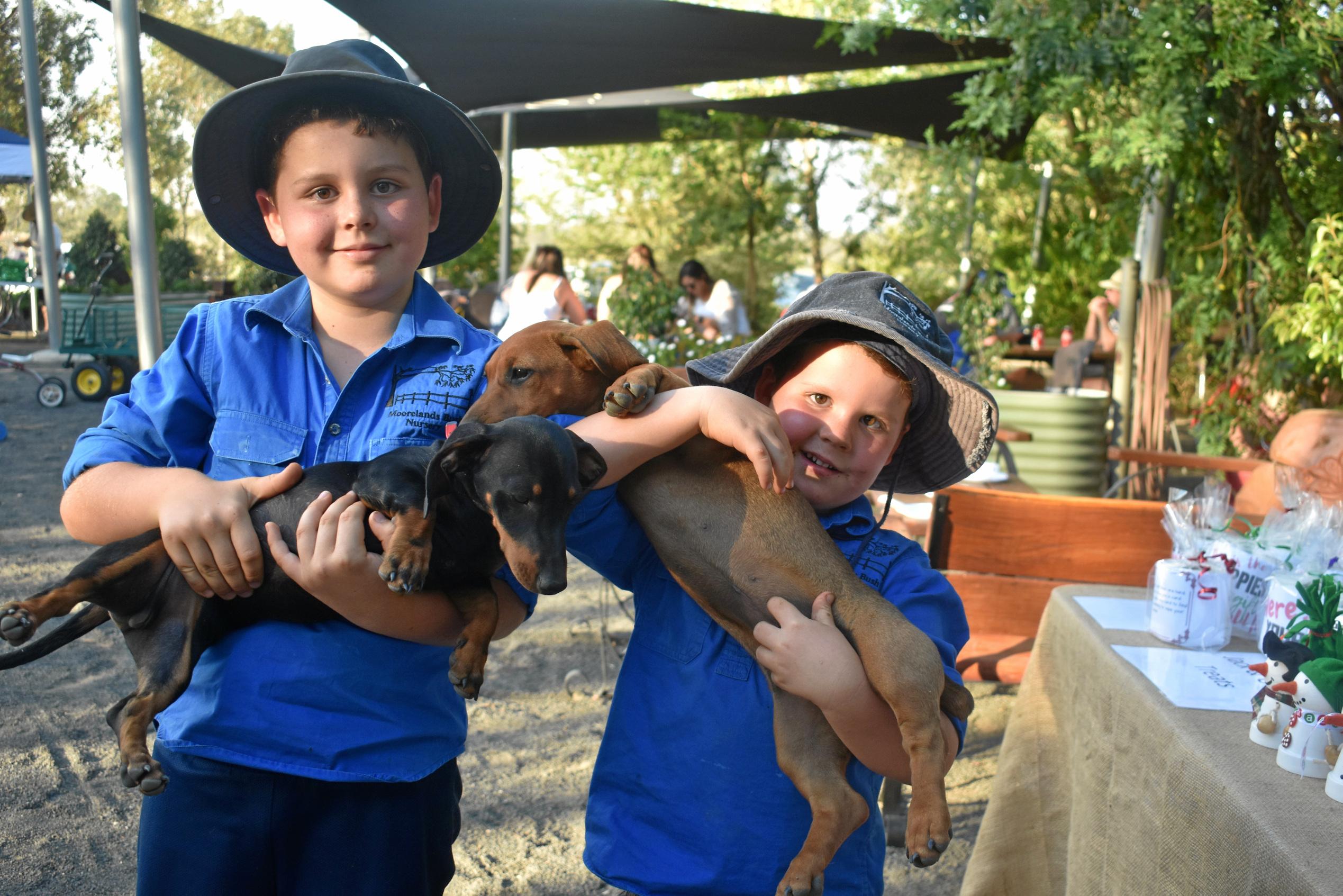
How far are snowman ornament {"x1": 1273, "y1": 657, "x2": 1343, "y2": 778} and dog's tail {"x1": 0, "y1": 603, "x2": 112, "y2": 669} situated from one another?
2228 mm

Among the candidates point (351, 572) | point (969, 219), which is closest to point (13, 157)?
point (969, 219)

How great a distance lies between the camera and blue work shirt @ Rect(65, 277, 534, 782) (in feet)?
5.27

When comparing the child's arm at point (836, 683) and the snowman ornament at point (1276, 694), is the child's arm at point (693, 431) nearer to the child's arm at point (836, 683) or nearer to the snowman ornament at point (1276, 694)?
the child's arm at point (836, 683)

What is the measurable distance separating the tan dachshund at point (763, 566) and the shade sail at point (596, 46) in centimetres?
599

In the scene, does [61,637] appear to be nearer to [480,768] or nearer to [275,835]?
[275,835]

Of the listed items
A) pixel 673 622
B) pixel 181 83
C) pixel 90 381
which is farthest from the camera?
pixel 90 381

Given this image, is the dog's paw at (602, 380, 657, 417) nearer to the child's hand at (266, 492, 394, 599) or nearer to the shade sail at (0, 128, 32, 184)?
the child's hand at (266, 492, 394, 599)

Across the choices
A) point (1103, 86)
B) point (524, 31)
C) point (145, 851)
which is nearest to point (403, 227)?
point (145, 851)

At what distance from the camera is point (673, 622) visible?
1.89 meters

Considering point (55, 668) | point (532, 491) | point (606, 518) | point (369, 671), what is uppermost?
point (532, 491)

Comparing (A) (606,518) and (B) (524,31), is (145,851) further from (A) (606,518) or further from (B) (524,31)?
(B) (524,31)

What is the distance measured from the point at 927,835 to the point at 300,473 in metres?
1.24

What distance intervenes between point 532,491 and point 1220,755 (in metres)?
1.48

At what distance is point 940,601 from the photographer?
191 centimetres
